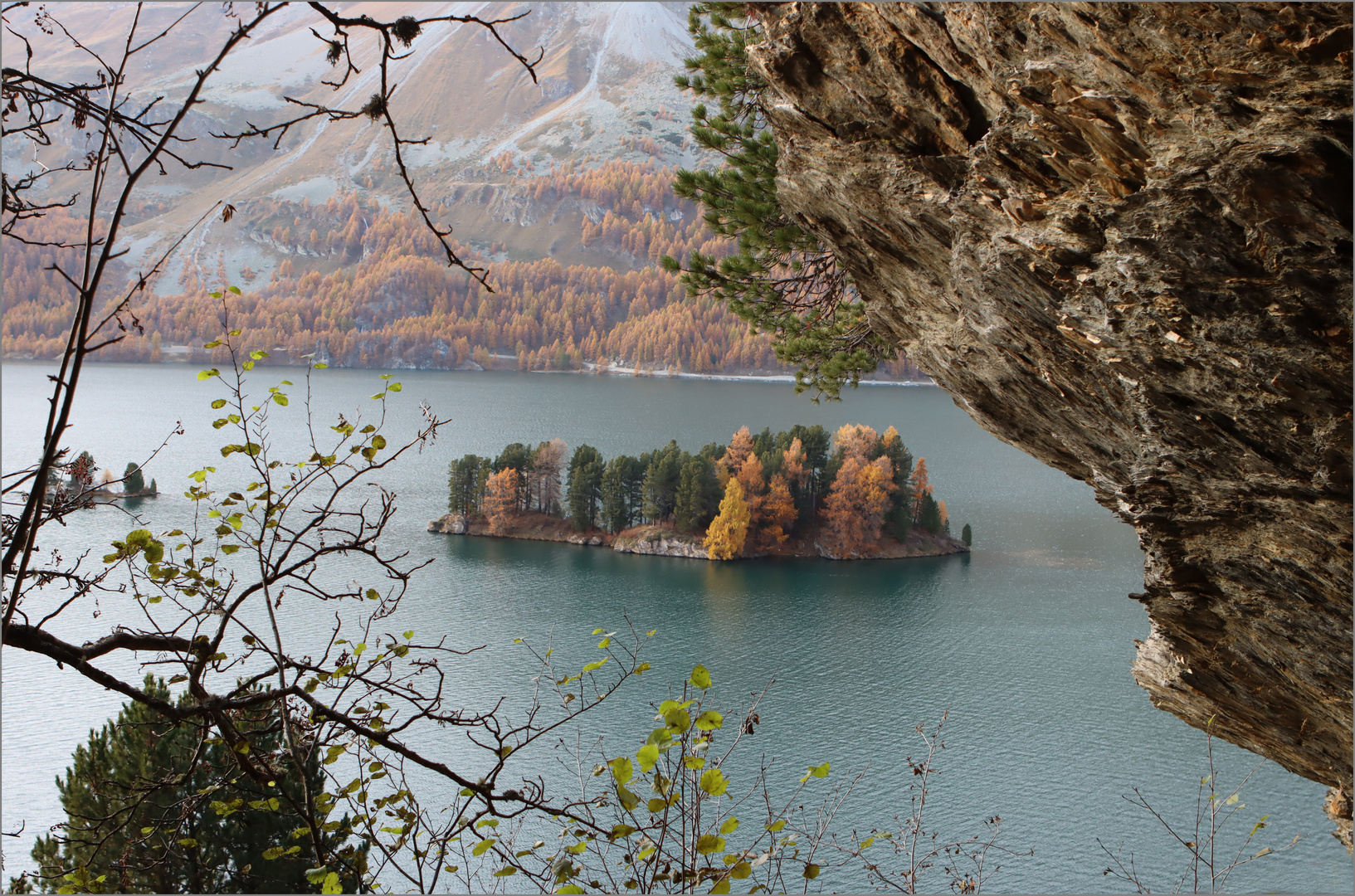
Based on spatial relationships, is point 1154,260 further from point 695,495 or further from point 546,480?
point 546,480

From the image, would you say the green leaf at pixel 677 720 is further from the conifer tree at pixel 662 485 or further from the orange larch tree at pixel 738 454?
the orange larch tree at pixel 738 454

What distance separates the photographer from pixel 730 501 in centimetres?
4169

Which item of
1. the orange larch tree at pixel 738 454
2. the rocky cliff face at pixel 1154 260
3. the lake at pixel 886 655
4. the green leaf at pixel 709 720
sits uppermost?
the rocky cliff face at pixel 1154 260

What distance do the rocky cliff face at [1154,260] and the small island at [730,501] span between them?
37.4 m

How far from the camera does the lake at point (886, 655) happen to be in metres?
19.2

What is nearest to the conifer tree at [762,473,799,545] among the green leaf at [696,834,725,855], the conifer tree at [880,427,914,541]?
the conifer tree at [880,427,914,541]

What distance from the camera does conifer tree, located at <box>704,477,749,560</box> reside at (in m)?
41.4

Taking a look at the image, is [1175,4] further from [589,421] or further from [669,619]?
[589,421]

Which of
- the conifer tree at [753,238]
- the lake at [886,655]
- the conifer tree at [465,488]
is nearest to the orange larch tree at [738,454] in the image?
the lake at [886,655]

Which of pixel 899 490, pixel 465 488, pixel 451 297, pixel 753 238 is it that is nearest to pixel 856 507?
pixel 899 490

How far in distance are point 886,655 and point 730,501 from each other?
14.0 metres

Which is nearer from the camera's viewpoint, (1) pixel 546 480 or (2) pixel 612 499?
(2) pixel 612 499

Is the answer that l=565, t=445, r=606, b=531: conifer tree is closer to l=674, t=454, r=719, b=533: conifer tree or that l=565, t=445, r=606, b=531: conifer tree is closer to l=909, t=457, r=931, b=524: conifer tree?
l=674, t=454, r=719, b=533: conifer tree

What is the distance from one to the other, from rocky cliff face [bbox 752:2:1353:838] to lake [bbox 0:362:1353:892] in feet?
14.2
